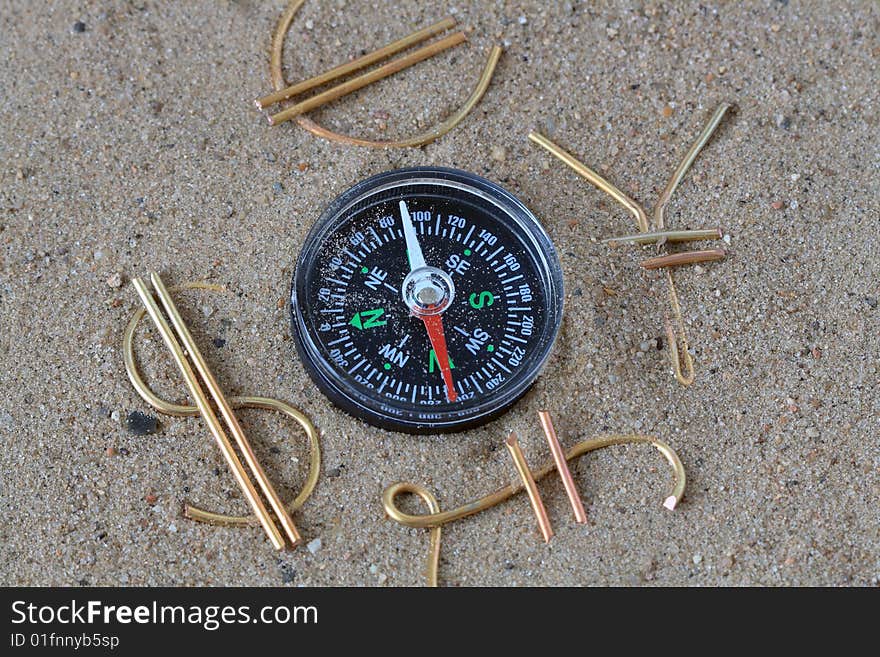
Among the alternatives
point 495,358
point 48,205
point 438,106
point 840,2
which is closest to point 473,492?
point 495,358

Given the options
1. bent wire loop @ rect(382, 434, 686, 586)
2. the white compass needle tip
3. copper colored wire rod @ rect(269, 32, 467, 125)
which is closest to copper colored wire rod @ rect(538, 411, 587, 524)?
bent wire loop @ rect(382, 434, 686, 586)

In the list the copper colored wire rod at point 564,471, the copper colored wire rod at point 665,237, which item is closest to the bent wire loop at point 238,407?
the copper colored wire rod at point 564,471

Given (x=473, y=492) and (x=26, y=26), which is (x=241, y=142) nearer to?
(x=26, y=26)

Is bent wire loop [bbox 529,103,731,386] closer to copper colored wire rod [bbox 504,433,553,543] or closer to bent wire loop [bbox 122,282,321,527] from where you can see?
copper colored wire rod [bbox 504,433,553,543]

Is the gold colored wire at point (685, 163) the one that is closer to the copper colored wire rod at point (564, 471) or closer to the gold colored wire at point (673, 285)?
the gold colored wire at point (673, 285)

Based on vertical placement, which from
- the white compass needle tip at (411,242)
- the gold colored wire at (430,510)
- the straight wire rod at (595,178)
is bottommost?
the gold colored wire at (430,510)

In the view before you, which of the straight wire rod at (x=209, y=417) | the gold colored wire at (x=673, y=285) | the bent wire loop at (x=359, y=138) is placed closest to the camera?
the straight wire rod at (x=209, y=417)
